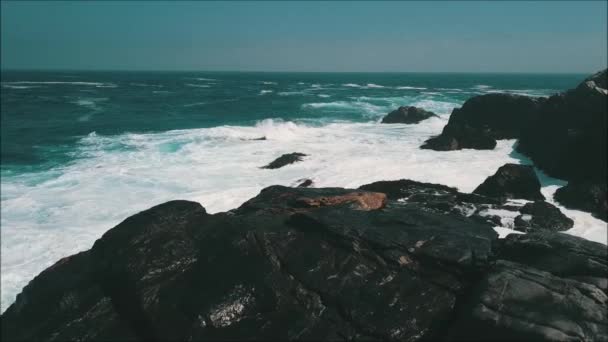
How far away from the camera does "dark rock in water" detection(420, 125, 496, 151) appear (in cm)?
2520

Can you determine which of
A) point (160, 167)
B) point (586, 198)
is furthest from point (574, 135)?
point (160, 167)

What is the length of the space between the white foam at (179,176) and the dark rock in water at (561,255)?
517 centimetres

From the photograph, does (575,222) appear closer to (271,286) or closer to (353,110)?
(271,286)

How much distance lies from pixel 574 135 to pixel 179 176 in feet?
58.9

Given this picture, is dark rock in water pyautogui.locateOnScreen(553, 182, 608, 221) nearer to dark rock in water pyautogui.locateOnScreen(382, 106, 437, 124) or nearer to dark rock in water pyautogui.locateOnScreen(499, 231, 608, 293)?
dark rock in water pyautogui.locateOnScreen(499, 231, 608, 293)

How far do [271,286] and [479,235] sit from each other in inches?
178

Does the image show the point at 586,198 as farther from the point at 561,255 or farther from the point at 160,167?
the point at 160,167

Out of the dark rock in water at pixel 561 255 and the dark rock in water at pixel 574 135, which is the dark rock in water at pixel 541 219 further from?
the dark rock in water at pixel 574 135

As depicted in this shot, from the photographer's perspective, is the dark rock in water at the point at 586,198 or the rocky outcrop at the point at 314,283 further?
the dark rock in water at the point at 586,198

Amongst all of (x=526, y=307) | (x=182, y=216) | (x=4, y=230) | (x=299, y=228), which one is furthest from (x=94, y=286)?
(x=526, y=307)

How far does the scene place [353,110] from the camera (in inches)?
2119

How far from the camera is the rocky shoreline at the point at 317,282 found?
6.89m

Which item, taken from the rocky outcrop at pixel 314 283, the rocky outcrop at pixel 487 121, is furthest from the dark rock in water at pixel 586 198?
the rocky outcrop at pixel 487 121

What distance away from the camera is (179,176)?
2061cm
